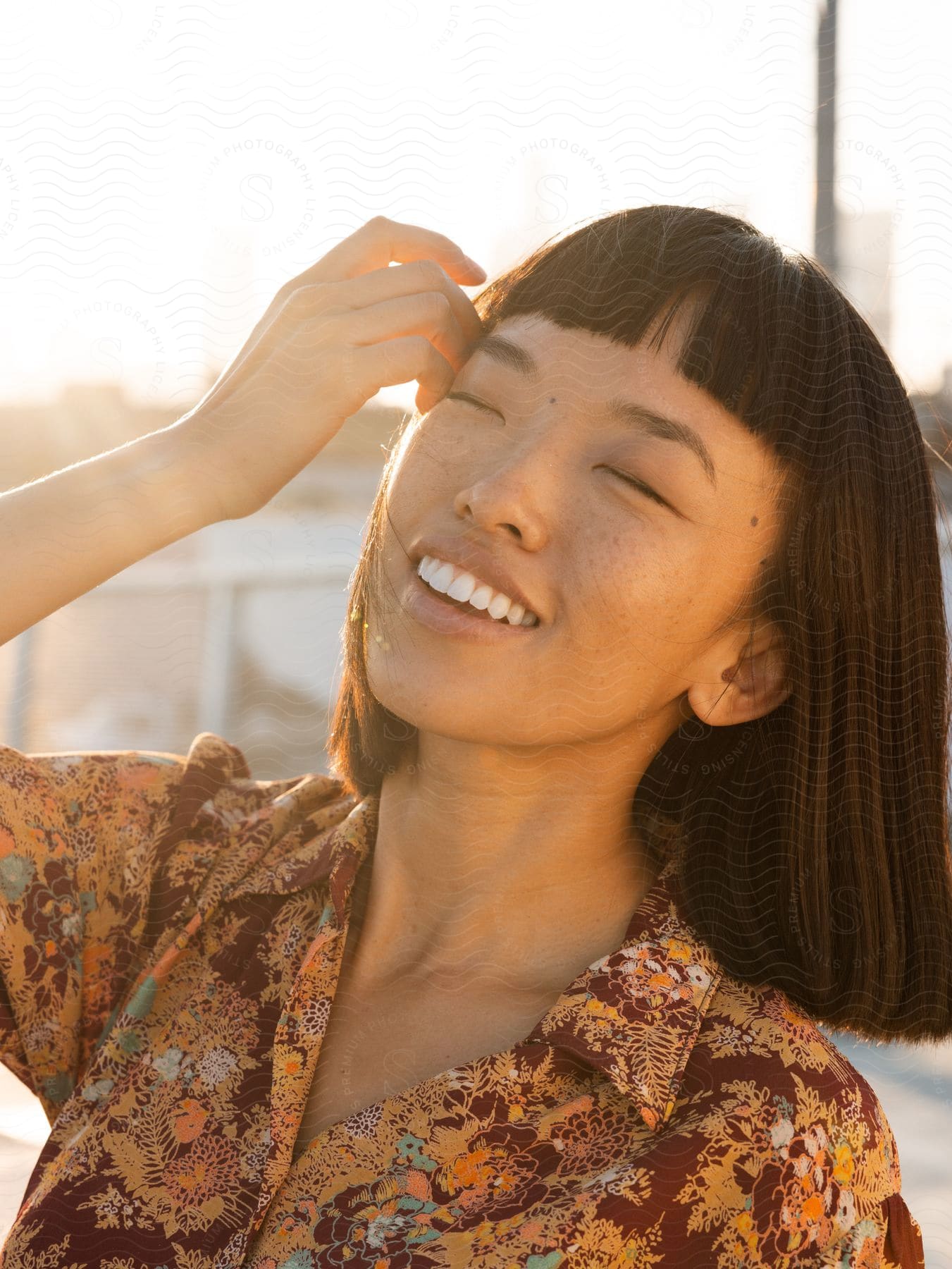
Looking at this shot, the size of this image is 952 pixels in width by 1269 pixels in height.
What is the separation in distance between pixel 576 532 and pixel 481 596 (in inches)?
3.8

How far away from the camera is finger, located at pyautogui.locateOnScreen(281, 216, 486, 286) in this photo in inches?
43.0

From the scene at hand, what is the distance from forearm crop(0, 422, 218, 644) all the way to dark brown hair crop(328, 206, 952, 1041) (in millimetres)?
202

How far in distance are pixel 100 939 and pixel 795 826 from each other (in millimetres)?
710

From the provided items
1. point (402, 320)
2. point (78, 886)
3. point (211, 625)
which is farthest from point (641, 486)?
point (211, 625)

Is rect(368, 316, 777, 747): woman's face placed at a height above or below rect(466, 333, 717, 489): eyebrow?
below

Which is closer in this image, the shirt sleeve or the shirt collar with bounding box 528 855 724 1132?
the shirt collar with bounding box 528 855 724 1132

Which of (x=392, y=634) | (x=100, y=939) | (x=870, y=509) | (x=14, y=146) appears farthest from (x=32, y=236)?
(x=870, y=509)

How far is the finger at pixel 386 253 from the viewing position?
3.59 feet

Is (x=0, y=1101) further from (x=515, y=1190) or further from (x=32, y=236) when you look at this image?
(x=32, y=236)

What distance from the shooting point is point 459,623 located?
100cm

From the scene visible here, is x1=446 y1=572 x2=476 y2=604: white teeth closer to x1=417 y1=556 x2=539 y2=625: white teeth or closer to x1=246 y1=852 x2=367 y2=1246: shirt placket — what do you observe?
x1=417 y1=556 x2=539 y2=625: white teeth

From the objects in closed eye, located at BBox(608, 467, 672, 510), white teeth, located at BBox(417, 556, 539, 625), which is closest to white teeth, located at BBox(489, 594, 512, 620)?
white teeth, located at BBox(417, 556, 539, 625)

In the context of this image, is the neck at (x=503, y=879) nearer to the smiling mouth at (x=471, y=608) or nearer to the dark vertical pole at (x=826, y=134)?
the smiling mouth at (x=471, y=608)

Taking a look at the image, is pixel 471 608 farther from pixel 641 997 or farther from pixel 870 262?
pixel 870 262
